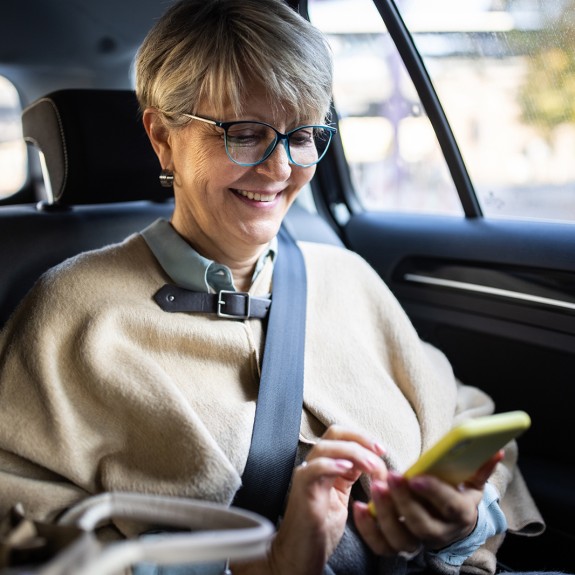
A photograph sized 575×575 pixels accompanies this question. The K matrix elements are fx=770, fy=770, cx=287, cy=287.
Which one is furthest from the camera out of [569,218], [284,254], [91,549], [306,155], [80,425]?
[569,218]

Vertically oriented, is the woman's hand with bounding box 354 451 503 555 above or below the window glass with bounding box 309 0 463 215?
below

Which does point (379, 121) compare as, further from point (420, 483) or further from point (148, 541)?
point (148, 541)

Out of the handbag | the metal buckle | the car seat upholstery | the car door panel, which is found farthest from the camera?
the car door panel

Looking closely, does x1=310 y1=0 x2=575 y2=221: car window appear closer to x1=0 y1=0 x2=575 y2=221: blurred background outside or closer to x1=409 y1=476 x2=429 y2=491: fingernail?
x1=0 y1=0 x2=575 y2=221: blurred background outside

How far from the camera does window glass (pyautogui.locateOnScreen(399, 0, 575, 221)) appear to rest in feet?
6.47

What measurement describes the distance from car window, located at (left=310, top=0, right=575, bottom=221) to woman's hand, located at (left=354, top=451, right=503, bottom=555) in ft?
3.82

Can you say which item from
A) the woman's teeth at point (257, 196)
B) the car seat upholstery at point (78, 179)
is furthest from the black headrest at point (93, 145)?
the woman's teeth at point (257, 196)

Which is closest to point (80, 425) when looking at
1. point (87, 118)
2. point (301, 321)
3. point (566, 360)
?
point (301, 321)

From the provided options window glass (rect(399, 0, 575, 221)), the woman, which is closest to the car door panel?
window glass (rect(399, 0, 575, 221))

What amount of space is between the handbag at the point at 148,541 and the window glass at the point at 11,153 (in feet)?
6.50

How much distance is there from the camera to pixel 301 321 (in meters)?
1.58

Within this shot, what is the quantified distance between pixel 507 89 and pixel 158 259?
3.84 ft

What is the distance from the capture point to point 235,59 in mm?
1397

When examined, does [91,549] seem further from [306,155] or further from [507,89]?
[507,89]
